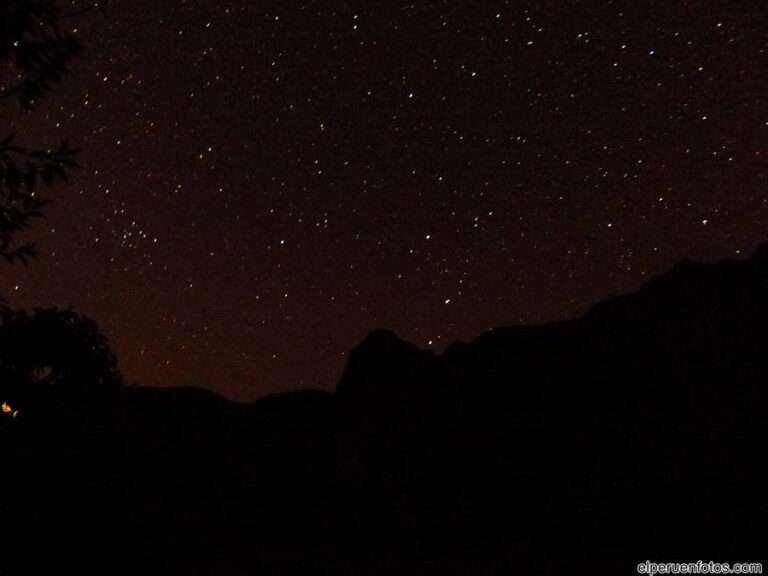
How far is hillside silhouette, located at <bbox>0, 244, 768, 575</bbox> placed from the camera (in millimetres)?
6672

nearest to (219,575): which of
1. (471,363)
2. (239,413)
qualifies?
(239,413)

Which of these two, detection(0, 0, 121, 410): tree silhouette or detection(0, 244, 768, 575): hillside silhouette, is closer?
detection(0, 0, 121, 410): tree silhouette

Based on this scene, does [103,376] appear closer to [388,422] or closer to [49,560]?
[49,560]

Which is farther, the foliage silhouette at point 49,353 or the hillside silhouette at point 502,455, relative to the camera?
the hillside silhouette at point 502,455

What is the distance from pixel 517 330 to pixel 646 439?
4.42 m

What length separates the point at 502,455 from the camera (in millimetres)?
9016

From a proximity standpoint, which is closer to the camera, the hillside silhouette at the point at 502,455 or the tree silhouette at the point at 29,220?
the tree silhouette at the point at 29,220

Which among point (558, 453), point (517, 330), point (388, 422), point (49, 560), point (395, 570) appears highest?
point (517, 330)

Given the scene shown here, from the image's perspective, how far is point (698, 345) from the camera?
9703mm

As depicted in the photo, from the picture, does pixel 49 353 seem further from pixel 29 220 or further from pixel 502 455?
pixel 502 455

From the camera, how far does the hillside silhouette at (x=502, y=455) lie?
6672 mm

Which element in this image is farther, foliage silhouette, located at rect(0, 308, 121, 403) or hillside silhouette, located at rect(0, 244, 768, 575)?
hillside silhouette, located at rect(0, 244, 768, 575)

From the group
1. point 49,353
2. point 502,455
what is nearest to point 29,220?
point 49,353

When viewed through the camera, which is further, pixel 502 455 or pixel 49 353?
pixel 502 455
